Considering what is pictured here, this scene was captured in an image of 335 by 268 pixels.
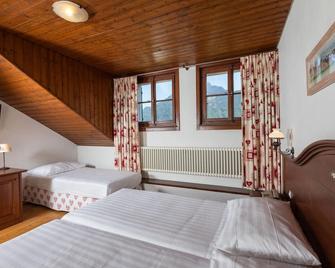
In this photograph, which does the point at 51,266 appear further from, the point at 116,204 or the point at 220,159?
the point at 220,159

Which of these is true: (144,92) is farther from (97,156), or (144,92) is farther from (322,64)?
(322,64)

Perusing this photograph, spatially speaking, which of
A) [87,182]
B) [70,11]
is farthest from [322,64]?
[87,182]

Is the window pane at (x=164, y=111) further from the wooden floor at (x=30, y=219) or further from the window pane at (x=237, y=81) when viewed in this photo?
the wooden floor at (x=30, y=219)

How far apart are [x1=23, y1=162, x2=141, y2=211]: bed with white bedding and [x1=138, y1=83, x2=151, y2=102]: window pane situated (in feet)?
4.78

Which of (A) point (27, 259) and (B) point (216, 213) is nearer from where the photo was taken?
(A) point (27, 259)

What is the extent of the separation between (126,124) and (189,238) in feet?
9.09

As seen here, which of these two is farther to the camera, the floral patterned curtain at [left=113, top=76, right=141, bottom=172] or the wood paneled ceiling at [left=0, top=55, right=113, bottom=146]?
the floral patterned curtain at [left=113, top=76, right=141, bottom=172]

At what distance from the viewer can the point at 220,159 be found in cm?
317

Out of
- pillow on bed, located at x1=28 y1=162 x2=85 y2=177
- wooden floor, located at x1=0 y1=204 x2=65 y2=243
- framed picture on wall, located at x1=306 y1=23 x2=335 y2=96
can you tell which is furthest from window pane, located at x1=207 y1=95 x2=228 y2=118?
wooden floor, located at x1=0 y1=204 x2=65 y2=243

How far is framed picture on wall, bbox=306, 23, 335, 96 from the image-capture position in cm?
97

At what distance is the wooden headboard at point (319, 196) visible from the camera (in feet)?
2.91

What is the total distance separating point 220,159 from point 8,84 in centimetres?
322

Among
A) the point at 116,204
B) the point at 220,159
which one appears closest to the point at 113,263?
the point at 116,204

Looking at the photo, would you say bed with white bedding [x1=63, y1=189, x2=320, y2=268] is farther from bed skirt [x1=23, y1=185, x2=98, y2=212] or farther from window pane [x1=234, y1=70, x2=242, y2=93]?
window pane [x1=234, y1=70, x2=242, y2=93]
